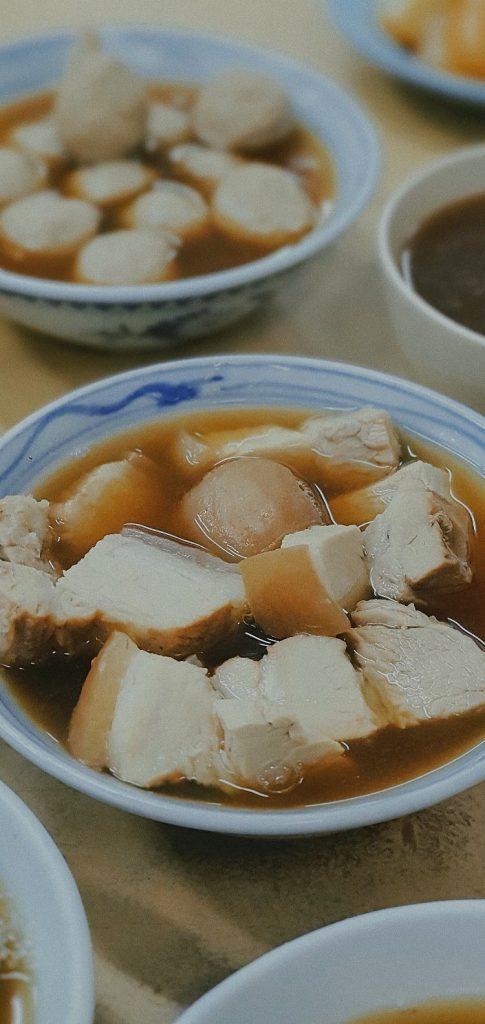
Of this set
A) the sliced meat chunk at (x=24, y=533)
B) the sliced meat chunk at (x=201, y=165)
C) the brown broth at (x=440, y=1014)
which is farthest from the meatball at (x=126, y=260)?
the brown broth at (x=440, y=1014)

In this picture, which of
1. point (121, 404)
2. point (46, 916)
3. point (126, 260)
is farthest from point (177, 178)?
point (46, 916)

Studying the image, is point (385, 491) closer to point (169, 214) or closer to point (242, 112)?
point (169, 214)

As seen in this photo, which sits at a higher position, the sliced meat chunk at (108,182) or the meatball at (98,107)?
the meatball at (98,107)

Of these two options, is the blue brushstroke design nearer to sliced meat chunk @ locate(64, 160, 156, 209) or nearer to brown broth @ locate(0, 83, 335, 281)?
brown broth @ locate(0, 83, 335, 281)

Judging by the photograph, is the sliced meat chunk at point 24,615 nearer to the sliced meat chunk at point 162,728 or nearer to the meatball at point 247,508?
the sliced meat chunk at point 162,728

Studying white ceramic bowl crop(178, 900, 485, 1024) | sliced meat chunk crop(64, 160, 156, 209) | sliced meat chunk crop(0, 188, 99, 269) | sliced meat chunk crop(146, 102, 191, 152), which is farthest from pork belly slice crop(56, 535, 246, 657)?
sliced meat chunk crop(146, 102, 191, 152)
